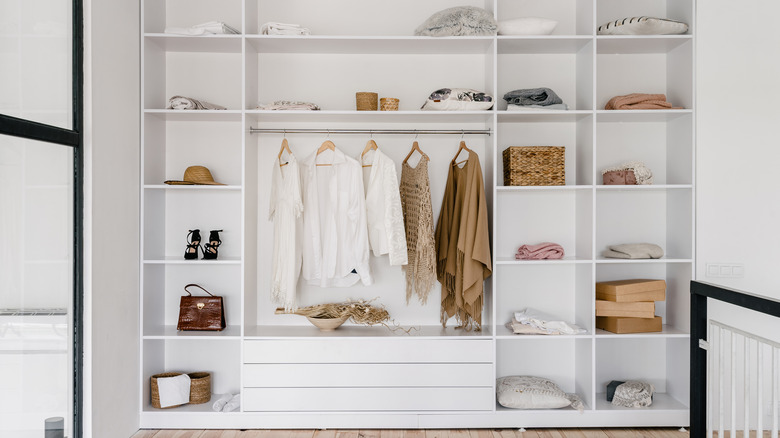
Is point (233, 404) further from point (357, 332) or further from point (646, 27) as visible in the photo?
point (646, 27)

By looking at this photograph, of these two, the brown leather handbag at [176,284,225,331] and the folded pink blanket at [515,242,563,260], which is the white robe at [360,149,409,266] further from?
the brown leather handbag at [176,284,225,331]

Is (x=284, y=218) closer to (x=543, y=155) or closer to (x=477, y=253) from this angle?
(x=477, y=253)

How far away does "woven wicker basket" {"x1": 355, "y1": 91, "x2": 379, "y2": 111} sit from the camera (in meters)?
3.36

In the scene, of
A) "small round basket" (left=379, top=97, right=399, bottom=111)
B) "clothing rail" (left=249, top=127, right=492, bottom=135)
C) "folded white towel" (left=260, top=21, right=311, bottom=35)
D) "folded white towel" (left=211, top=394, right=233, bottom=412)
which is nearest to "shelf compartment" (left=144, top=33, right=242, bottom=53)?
"folded white towel" (left=260, top=21, right=311, bottom=35)

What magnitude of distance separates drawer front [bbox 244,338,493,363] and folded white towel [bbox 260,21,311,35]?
1.76 meters

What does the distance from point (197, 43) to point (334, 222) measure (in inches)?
52.8

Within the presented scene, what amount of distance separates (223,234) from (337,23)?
153 cm

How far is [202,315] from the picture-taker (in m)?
3.44

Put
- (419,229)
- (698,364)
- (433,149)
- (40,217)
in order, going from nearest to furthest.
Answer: (40,217)
(698,364)
(419,229)
(433,149)

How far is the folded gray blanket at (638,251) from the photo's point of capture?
11.1 feet

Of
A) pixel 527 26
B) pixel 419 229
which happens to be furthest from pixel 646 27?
pixel 419 229

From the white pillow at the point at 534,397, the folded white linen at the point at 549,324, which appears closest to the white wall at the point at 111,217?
the white pillow at the point at 534,397

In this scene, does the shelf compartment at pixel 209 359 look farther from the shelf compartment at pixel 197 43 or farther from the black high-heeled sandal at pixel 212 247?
the shelf compartment at pixel 197 43

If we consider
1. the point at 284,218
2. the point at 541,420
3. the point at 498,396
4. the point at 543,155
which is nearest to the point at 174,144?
the point at 284,218
